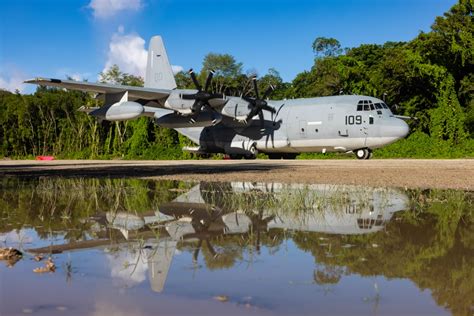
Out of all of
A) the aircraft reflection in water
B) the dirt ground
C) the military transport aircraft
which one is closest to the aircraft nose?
the military transport aircraft

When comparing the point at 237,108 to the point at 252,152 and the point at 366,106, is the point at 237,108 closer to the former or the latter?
the point at 252,152

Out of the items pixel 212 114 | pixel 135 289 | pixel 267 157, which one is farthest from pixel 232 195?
pixel 267 157

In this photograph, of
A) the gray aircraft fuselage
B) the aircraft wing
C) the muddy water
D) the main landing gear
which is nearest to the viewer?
the muddy water

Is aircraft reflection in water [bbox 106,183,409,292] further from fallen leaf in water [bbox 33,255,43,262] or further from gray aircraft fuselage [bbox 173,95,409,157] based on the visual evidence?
gray aircraft fuselage [bbox 173,95,409,157]

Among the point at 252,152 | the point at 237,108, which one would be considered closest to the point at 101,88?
the point at 237,108

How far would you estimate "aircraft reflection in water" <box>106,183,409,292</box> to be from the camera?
3.97 meters

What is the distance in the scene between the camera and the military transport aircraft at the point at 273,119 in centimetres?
2466

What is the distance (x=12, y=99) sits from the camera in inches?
1944

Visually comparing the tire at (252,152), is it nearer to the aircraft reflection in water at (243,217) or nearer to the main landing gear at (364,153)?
the main landing gear at (364,153)

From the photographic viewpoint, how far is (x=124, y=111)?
2045cm

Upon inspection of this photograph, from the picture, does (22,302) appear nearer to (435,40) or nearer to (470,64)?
(435,40)

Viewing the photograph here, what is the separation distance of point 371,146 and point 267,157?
968 cm

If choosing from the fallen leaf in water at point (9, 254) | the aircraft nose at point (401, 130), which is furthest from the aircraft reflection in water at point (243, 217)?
the aircraft nose at point (401, 130)

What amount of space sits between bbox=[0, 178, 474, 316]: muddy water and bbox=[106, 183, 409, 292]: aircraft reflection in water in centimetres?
2
